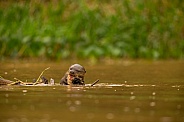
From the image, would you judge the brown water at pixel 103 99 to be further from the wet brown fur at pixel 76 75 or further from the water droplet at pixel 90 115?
the wet brown fur at pixel 76 75

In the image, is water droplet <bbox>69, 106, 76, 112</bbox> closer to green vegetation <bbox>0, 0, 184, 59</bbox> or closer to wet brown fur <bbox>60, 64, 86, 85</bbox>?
wet brown fur <bbox>60, 64, 86, 85</bbox>

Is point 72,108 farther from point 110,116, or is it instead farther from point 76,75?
point 76,75

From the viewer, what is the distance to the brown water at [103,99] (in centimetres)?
999

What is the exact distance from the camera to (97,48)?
25.8 meters

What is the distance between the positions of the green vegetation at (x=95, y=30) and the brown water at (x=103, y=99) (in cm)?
600

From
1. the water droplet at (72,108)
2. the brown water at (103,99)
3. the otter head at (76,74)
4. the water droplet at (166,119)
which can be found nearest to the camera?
the water droplet at (166,119)

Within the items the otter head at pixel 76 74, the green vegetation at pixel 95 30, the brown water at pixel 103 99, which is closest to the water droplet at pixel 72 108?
the brown water at pixel 103 99

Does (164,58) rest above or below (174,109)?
above

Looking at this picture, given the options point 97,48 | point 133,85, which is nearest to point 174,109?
point 133,85

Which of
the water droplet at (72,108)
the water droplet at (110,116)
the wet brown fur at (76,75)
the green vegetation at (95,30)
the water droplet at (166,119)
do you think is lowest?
the water droplet at (166,119)

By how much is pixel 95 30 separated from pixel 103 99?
14.7 metres

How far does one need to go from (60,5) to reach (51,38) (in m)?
2.14

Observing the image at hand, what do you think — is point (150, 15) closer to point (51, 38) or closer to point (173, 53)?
point (173, 53)

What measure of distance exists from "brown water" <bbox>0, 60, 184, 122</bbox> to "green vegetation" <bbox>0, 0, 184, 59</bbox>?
19.7ft
